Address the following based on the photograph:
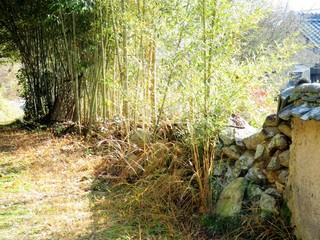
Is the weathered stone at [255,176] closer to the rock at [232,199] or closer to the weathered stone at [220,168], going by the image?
the rock at [232,199]

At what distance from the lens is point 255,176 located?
2.48 metres

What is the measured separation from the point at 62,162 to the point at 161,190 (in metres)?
1.98

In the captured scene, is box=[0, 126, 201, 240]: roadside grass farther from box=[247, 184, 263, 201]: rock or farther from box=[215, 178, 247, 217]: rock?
box=[247, 184, 263, 201]: rock

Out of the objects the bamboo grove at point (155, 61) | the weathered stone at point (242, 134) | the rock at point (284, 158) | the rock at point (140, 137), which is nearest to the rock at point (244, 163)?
the weathered stone at point (242, 134)

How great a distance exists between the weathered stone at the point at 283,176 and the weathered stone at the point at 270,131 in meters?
0.27

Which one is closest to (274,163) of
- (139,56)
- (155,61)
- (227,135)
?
(227,135)

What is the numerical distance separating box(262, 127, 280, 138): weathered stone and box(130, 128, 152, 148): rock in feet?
4.41

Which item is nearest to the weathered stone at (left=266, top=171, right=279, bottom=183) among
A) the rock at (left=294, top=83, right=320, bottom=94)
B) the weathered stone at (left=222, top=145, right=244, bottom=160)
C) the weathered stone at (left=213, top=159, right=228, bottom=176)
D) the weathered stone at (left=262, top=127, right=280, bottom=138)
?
the weathered stone at (left=262, top=127, right=280, bottom=138)

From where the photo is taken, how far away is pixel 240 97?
8.36 ft

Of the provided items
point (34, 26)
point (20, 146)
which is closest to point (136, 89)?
point (20, 146)

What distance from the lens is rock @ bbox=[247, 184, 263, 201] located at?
235cm

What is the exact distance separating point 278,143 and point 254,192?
37 centimetres

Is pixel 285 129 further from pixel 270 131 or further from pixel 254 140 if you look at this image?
pixel 254 140

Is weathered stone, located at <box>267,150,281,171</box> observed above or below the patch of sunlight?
above
